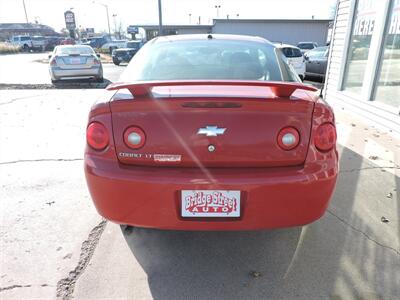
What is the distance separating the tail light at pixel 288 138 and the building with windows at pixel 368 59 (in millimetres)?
4223

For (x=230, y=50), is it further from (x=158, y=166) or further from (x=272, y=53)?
(x=158, y=166)

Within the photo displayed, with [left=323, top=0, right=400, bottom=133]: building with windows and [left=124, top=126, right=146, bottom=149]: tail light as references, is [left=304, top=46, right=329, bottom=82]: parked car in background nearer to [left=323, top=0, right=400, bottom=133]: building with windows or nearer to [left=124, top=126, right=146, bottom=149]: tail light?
[left=323, top=0, right=400, bottom=133]: building with windows

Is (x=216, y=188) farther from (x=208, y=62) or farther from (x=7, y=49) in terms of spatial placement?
(x=7, y=49)

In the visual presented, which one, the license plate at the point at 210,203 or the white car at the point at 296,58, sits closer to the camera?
the license plate at the point at 210,203

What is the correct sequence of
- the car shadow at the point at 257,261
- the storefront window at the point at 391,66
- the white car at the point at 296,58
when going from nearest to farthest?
the car shadow at the point at 257,261 → the storefront window at the point at 391,66 → the white car at the point at 296,58

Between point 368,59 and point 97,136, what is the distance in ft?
19.8

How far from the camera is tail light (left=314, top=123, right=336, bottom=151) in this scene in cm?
205

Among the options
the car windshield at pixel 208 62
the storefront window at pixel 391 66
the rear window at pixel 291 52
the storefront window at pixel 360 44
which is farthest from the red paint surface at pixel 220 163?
the rear window at pixel 291 52

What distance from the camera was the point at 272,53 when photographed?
3.07 meters

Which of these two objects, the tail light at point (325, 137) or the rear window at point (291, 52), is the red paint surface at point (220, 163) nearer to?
the tail light at point (325, 137)

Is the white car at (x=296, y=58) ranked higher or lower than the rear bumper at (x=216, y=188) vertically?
lower

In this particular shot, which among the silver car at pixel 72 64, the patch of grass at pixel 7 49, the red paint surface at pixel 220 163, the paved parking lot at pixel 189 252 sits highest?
the red paint surface at pixel 220 163

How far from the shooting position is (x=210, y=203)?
201 centimetres

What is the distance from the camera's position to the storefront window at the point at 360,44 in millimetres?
6480
